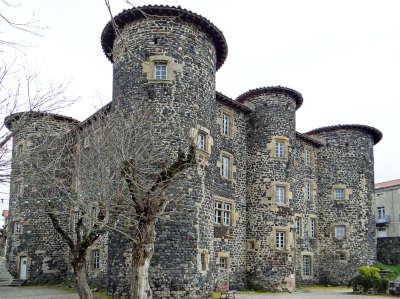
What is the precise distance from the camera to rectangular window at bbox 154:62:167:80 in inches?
824

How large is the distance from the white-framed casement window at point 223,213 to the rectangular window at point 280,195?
123 inches

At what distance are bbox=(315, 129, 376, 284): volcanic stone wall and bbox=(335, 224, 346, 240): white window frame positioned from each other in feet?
0.51

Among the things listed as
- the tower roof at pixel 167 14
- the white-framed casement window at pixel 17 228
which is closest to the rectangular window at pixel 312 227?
the tower roof at pixel 167 14

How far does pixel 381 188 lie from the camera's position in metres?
51.4

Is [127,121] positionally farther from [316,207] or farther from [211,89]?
[316,207]

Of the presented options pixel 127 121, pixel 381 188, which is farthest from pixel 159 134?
pixel 381 188

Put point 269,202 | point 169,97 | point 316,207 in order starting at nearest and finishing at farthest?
point 169,97
point 269,202
point 316,207

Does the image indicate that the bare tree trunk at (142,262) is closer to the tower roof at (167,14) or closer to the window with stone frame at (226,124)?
the tower roof at (167,14)

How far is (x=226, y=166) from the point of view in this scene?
86.3 ft

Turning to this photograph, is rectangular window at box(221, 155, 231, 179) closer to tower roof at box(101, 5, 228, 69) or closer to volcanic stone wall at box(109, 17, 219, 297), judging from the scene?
volcanic stone wall at box(109, 17, 219, 297)

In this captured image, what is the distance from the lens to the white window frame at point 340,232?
3262 cm

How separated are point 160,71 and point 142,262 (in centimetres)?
990

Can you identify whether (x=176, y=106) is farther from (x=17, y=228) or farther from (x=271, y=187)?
(x=17, y=228)

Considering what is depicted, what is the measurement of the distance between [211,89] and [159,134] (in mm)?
4151
